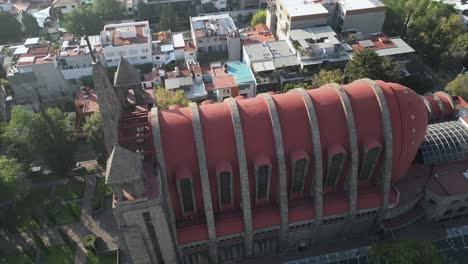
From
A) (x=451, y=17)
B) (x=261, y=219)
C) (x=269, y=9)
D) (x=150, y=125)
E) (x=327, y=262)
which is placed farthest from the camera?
(x=269, y=9)

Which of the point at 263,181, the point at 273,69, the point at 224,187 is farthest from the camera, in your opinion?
the point at 273,69

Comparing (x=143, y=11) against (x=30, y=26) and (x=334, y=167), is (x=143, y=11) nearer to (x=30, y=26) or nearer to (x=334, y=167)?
(x=30, y=26)

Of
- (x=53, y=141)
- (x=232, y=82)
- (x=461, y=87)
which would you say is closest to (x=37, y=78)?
(x=53, y=141)

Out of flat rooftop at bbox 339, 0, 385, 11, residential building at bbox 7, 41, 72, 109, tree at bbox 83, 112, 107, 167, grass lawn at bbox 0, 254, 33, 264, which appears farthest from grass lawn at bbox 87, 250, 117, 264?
flat rooftop at bbox 339, 0, 385, 11

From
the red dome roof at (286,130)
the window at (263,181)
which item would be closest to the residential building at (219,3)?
the red dome roof at (286,130)

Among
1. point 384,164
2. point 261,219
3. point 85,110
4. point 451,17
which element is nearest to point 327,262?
point 261,219

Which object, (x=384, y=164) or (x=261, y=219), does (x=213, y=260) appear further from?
(x=384, y=164)
